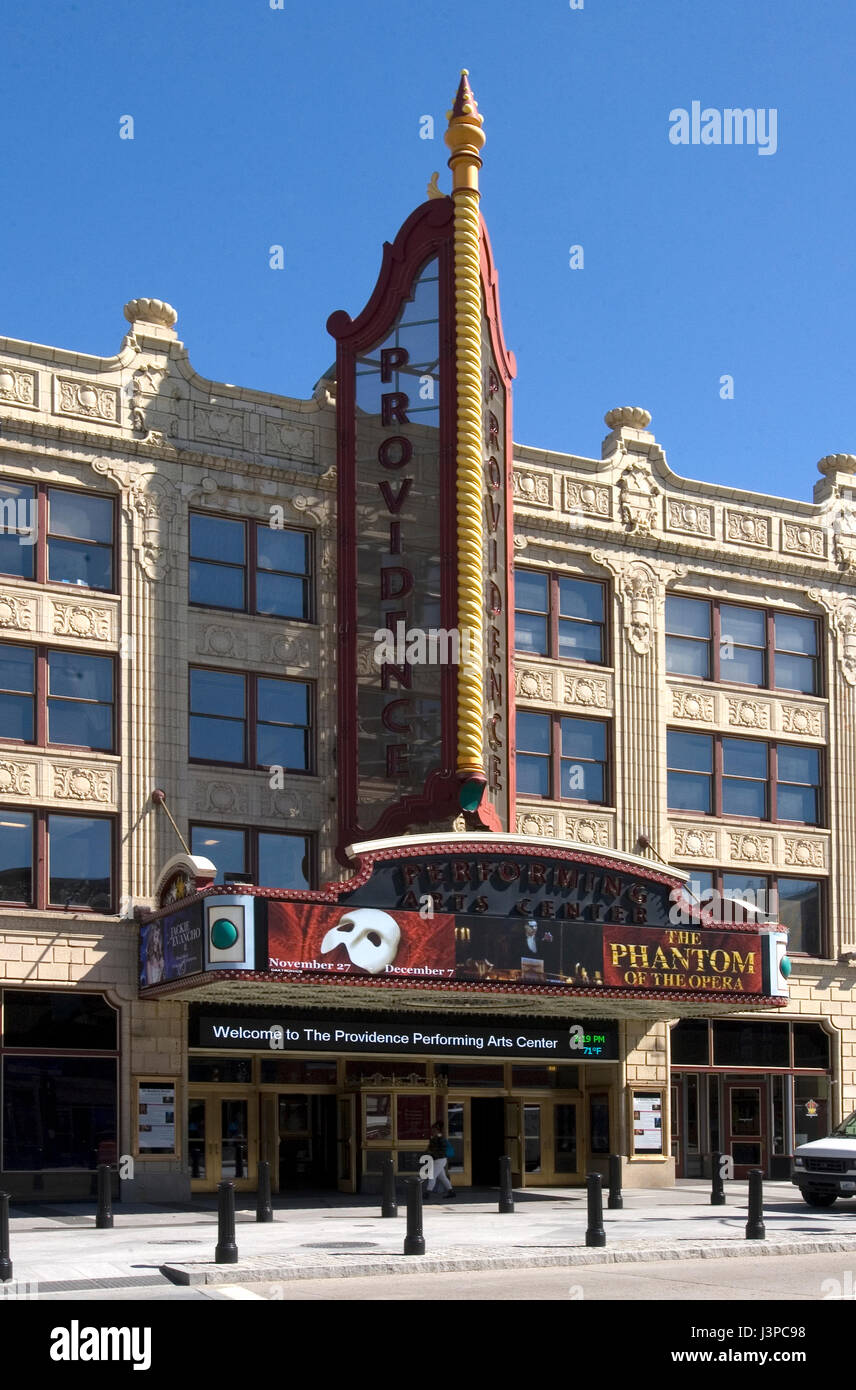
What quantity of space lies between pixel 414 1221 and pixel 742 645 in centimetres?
2231

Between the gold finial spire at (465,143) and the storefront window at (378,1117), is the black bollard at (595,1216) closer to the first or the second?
the storefront window at (378,1117)

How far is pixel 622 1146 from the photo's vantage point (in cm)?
3619

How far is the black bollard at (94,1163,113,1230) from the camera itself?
24.7 metres

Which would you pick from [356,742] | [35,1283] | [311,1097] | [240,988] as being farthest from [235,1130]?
[35,1283]

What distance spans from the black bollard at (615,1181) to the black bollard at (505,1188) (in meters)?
1.52

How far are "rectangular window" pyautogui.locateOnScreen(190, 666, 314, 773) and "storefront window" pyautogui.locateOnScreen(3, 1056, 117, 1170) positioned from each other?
5.95 metres

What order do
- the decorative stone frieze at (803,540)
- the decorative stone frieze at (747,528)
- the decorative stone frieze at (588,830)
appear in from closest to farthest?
the decorative stone frieze at (588,830), the decorative stone frieze at (747,528), the decorative stone frieze at (803,540)

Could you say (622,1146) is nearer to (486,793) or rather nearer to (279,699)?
(486,793)

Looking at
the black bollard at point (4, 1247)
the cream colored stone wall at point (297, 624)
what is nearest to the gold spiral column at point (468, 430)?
the cream colored stone wall at point (297, 624)

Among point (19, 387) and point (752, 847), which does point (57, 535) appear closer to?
point (19, 387)

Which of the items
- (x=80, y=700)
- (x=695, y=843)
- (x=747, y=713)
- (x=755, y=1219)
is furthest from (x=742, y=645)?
(x=755, y=1219)

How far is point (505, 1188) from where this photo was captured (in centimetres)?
2733

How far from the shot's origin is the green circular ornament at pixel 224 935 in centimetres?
2759

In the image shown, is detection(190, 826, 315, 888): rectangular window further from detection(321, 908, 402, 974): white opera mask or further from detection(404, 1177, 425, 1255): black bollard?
detection(404, 1177, 425, 1255): black bollard
